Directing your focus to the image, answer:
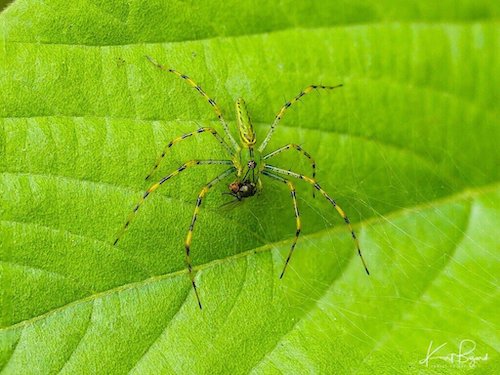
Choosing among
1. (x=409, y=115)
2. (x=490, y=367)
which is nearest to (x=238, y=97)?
(x=409, y=115)

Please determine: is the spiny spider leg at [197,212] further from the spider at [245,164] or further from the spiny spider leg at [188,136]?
the spiny spider leg at [188,136]

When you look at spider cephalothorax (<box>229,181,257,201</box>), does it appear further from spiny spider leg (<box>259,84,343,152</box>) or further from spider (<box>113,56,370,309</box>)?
spiny spider leg (<box>259,84,343,152</box>)

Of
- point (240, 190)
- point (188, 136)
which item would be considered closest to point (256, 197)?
point (240, 190)

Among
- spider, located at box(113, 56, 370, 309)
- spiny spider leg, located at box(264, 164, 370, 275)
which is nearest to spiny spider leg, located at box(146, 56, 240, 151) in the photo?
spider, located at box(113, 56, 370, 309)

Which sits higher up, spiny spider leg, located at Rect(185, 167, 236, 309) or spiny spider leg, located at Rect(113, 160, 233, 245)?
spiny spider leg, located at Rect(113, 160, 233, 245)

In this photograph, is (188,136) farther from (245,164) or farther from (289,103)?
(289,103)

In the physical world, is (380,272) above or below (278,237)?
below

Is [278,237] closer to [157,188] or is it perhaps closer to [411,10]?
[157,188]
